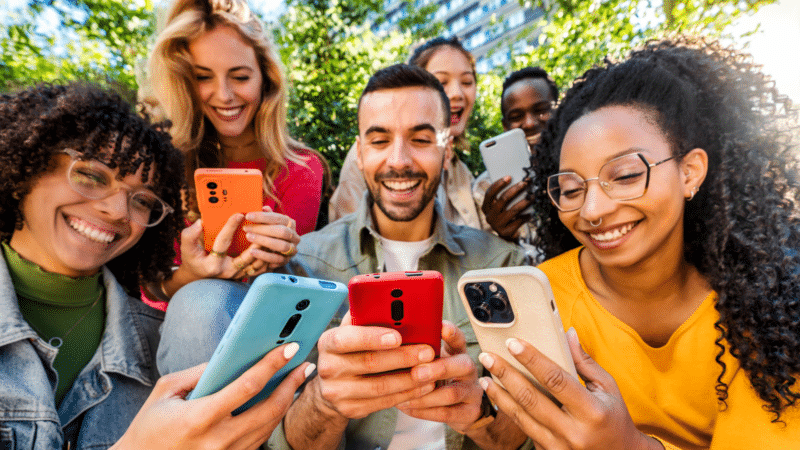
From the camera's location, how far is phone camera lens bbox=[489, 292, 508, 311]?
1.65 m

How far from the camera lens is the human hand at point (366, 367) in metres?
1.63

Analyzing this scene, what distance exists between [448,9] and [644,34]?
188 feet

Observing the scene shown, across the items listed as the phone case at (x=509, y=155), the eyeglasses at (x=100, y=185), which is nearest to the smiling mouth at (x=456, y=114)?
the phone case at (x=509, y=155)

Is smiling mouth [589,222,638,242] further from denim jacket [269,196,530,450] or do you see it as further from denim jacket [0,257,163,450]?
denim jacket [0,257,163,450]

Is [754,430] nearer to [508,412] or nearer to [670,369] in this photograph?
[670,369]

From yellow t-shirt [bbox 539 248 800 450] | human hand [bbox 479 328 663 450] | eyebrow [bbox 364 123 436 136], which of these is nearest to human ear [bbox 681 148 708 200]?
yellow t-shirt [bbox 539 248 800 450]

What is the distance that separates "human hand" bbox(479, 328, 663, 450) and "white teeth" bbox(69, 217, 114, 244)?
2201 mm

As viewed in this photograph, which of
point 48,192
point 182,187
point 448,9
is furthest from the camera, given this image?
point 448,9

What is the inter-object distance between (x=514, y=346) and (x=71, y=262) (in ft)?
7.69

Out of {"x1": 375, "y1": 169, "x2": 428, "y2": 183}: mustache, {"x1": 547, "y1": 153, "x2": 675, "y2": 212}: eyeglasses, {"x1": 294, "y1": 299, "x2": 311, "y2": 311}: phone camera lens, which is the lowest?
{"x1": 294, "y1": 299, "x2": 311, "y2": 311}: phone camera lens

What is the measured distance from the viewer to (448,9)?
5828 cm

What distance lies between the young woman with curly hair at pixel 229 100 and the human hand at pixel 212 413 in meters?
1.79

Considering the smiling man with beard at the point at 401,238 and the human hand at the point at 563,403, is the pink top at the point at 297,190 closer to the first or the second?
the smiling man with beard at the point at 401,238

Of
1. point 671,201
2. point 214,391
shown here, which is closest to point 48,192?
point 214,391
